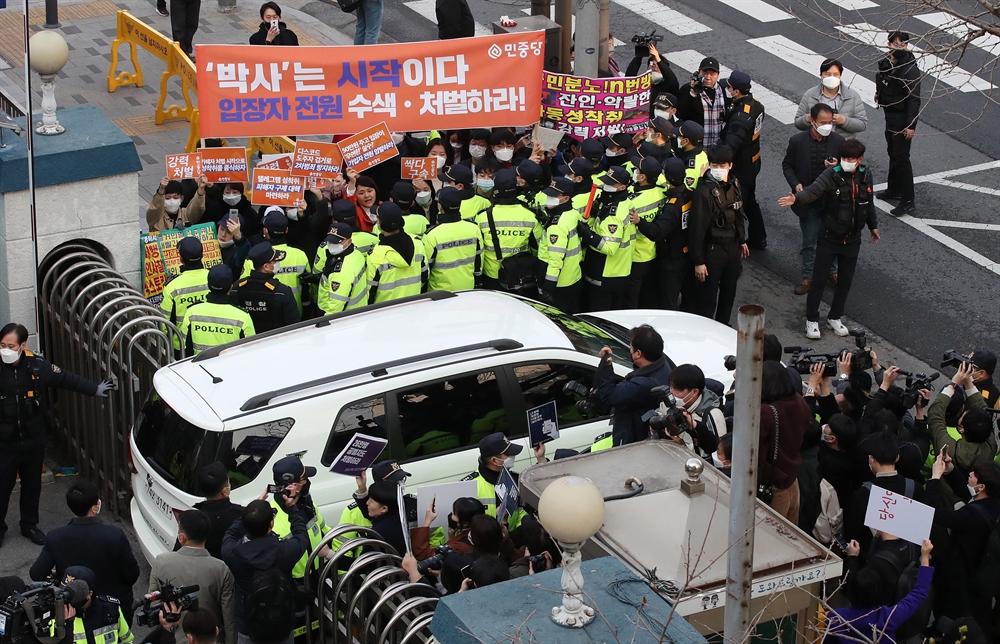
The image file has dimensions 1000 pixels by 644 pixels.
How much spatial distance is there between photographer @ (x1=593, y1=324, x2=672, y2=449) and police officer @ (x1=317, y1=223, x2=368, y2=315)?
259 centimetres

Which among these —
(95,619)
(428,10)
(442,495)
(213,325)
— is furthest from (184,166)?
(428,10)

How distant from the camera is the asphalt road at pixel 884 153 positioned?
43.4 ft

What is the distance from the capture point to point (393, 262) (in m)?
10.9

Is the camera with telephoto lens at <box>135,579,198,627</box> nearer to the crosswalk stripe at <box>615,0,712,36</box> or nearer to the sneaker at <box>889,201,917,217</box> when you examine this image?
the sneaker at <box>889,201,917,217</box>

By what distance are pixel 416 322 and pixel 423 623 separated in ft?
11.0

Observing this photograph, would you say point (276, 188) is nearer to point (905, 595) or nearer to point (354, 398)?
point (354, 398)

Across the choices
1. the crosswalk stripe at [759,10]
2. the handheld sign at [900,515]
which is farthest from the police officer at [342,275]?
the crosswalk stripe at [759,10]

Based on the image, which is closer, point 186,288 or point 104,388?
point 104,388

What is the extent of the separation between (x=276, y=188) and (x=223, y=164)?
562 millimetres

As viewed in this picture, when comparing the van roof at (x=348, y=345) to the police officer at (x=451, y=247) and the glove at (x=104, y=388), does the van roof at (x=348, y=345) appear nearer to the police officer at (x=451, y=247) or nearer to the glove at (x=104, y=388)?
the glove at (x=104, y=388)

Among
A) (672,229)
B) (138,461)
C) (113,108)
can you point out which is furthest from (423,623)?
(113,108)

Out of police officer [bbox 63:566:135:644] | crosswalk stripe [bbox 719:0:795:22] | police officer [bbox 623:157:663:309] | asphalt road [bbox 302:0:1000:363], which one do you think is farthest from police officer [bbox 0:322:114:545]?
crosswalk stripe [bbox 719:0:795:22]

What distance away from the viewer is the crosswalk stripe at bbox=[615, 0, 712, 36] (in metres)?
19.9

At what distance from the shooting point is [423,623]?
639 centimetres
